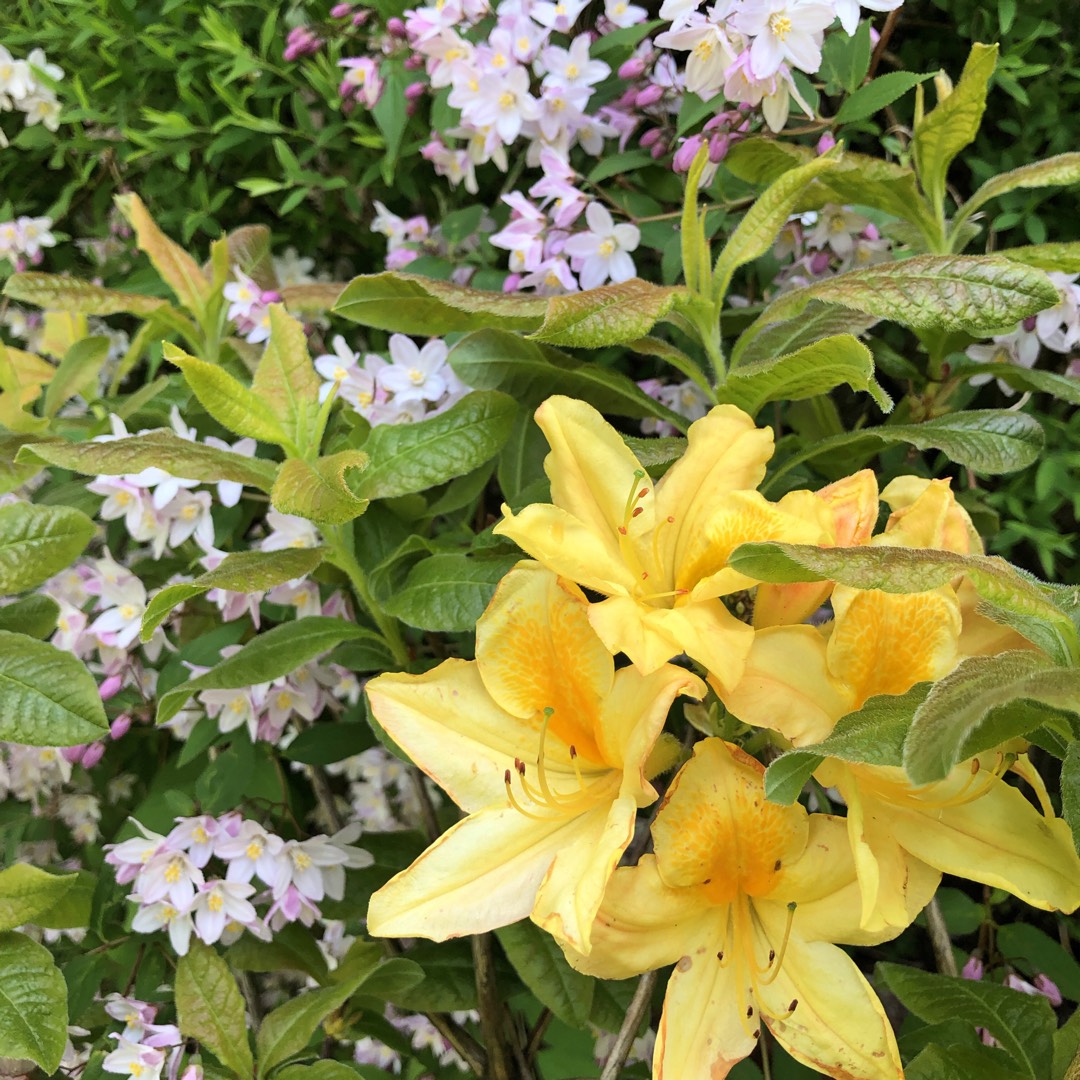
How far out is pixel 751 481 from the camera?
2.10ft

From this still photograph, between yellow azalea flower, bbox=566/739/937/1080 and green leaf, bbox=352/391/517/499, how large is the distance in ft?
1.06

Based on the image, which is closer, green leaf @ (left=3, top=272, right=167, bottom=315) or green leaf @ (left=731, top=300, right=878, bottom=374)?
green leaf @ (left=731, top=300, right=878, bottom=374)

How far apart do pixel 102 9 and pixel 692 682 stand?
1455mm

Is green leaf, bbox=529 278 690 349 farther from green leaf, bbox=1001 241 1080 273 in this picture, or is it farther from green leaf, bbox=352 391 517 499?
green leaf, bbox=1001 241 1080 273

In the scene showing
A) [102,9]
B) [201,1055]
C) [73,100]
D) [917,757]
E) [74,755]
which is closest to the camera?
[917,757]

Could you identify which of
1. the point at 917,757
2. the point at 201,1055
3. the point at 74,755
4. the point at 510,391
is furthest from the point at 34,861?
the point at 917,757

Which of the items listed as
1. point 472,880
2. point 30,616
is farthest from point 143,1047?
point 472,880

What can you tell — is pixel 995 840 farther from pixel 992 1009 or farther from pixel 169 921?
pixel 169 921

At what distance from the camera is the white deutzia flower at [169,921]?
0.98m

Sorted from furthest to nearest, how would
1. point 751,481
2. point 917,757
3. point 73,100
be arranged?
1. point 73,100
2. point 751,481
3. point 917,757

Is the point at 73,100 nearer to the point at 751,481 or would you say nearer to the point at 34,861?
the point at 34,861

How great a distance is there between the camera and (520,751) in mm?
660

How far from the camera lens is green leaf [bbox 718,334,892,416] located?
633 millimetres

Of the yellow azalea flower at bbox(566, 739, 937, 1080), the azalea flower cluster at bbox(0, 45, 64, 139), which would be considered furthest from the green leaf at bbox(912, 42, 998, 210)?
the azalea flower cluster at bbox(0, 45, 64, 139)
